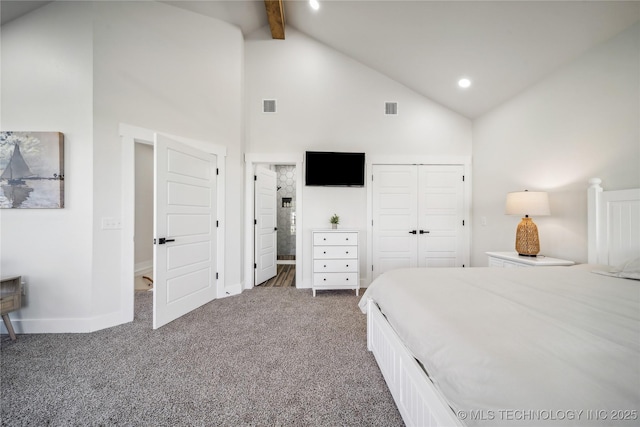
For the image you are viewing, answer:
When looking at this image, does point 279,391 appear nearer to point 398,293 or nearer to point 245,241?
point 398,293

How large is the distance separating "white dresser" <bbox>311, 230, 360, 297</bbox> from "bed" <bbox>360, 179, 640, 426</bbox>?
5.23ft

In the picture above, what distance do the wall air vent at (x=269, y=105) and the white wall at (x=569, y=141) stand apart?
324 cm

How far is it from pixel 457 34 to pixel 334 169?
2.09 m

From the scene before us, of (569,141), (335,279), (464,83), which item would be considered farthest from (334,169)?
(569,141)

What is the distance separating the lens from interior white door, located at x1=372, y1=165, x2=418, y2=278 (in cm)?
368

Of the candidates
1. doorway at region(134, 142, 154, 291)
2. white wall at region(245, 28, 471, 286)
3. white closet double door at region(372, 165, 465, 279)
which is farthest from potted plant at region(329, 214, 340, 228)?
doorway at region(134, 142, 154, 291)

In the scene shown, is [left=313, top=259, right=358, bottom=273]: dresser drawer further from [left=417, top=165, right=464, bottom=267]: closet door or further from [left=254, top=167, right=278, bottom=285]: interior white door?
[left=417, top=165, right=464, bottom=267]: closet door

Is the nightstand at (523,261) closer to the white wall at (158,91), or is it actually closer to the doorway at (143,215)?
the white wall at (158,91)

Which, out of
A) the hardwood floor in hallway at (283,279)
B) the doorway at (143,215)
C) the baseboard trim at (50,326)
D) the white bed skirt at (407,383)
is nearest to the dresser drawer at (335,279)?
the hardwood floor in hallway at (283,279)

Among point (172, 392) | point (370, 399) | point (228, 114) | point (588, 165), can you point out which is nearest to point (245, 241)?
point (228, 114)

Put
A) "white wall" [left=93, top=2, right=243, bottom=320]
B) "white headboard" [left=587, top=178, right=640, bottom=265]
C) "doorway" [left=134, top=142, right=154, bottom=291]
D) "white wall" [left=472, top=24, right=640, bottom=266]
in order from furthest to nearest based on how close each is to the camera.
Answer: "doorway" [left=134, top=142, right=154, bottom=291]
"white wall" [left=93, top=2, right=243, bottom=320]
"white wall" [left=472, top=24, right=640, bottom=266]
"white headboard" [left=587, top=178, right=640, bottom=265]

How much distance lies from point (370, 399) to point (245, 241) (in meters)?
2.68

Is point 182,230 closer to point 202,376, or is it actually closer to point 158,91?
point 202,376

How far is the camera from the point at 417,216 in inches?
145
